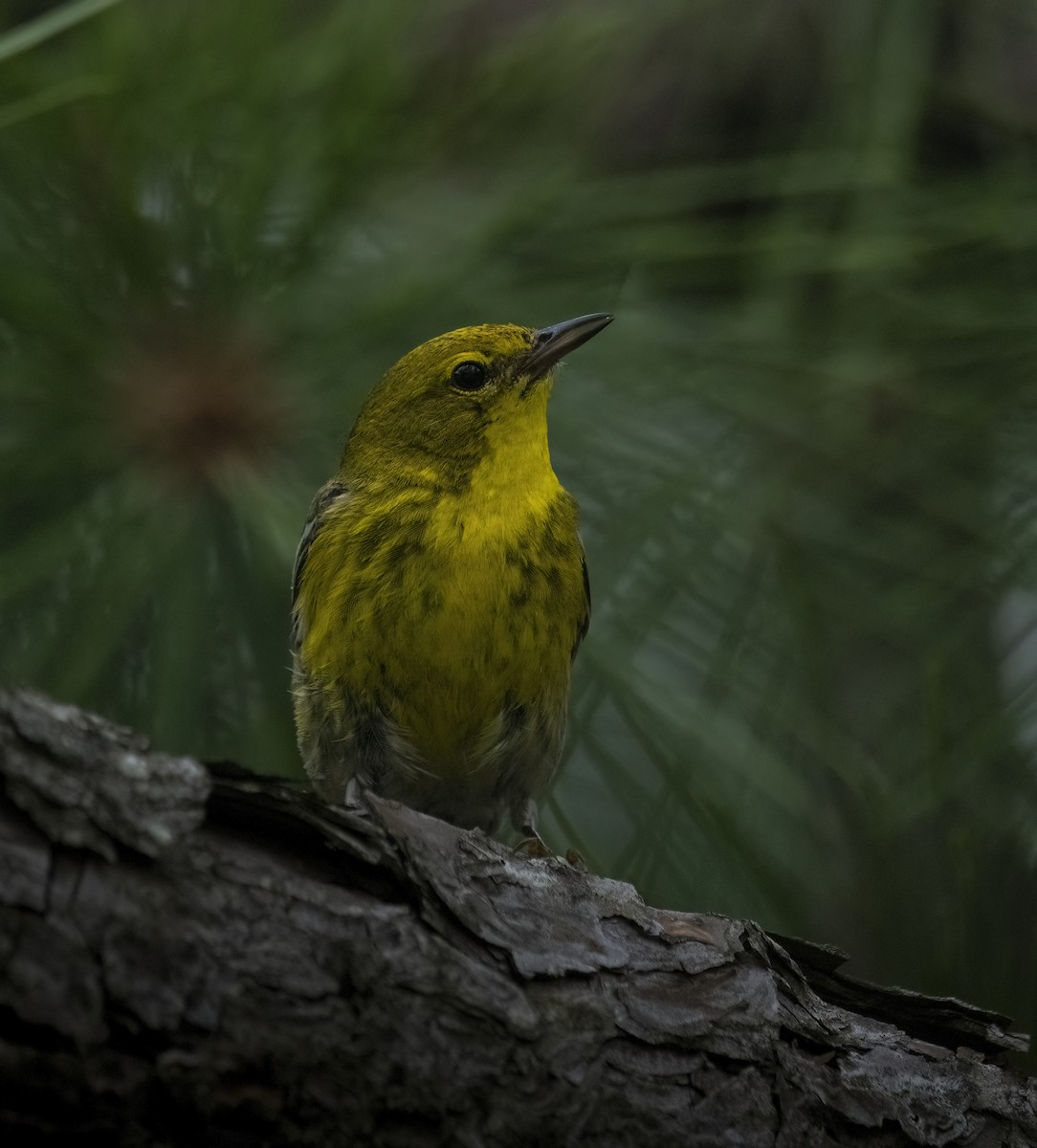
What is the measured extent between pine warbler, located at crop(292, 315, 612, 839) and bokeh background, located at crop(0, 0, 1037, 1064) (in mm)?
129

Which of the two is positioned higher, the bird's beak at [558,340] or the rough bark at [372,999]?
the bird's beak at [558,340]

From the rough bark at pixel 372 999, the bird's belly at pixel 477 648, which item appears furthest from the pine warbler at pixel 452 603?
the rough bark at pixel 372 999

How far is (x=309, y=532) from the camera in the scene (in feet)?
10.3

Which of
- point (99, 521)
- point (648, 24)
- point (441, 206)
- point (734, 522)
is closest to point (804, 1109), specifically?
point (734, 522)

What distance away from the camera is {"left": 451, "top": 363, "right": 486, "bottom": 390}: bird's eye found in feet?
12.1

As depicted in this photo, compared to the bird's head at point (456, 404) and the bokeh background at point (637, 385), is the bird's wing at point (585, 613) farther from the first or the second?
the bird's head at point (456, 404)

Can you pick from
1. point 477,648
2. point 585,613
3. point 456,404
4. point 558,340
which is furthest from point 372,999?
point 456,404

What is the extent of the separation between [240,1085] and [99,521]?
133 cm

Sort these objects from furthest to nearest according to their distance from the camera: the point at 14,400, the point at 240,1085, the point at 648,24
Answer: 1. the point at 648,24
2. the point at 14,400
3. the point at 240,1085

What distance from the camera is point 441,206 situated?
3.13 meters

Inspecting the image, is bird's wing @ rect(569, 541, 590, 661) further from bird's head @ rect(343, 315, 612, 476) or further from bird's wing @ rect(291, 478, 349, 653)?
bird's wing @ rect(291, 478, 349, 653)

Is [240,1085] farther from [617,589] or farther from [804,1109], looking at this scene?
[617,589]

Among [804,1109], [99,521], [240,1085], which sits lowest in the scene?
Result: [240,1085]

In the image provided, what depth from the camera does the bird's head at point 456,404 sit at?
139 inches
